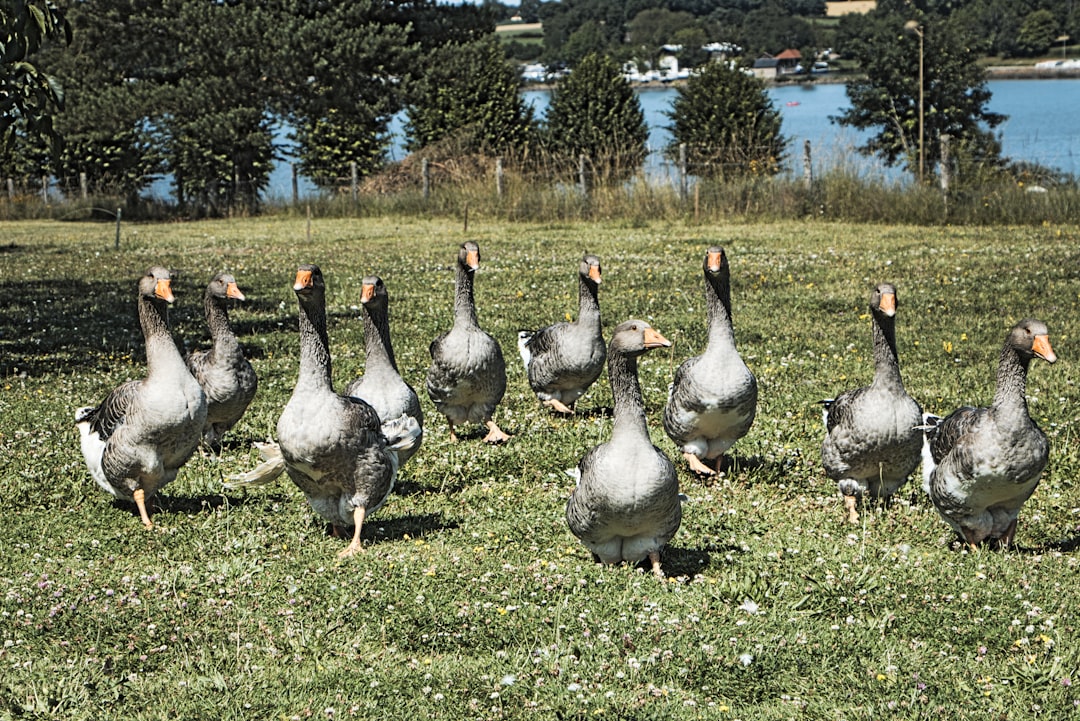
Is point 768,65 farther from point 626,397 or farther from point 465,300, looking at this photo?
point 626,397

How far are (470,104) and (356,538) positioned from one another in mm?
36354

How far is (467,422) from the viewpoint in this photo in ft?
31.2

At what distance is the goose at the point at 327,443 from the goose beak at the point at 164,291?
37.0 inches

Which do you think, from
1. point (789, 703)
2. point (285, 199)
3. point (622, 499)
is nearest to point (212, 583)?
point (622, 499)

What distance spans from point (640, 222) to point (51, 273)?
1309 cm

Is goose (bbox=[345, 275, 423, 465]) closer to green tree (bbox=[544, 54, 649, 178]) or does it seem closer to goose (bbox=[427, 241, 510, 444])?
goose (bbox=[427, 241, 510, 444])

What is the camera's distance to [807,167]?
27453 millimetres

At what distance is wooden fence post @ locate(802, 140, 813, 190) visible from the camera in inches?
1072

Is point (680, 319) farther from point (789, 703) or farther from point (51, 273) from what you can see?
point (51, 273)

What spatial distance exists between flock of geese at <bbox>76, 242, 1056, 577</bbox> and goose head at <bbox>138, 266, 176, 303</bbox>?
1 centimetres

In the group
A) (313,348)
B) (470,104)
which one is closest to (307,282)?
(313,348)

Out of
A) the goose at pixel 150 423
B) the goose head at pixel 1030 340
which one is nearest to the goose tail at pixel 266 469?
the goose at pixel 150 423

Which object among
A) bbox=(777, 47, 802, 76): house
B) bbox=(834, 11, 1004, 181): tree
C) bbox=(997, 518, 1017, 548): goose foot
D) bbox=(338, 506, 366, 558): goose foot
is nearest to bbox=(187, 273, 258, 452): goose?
bbox=(338, 506, 366, 558): goose foot

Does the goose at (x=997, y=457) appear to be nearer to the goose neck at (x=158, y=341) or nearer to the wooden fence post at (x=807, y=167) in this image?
the goose neck at (x=158, y=341)
